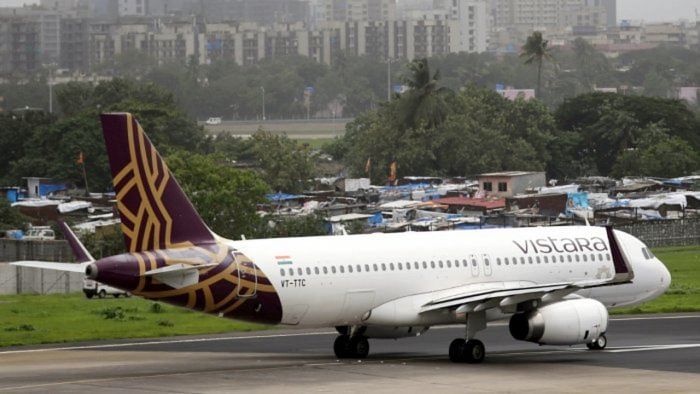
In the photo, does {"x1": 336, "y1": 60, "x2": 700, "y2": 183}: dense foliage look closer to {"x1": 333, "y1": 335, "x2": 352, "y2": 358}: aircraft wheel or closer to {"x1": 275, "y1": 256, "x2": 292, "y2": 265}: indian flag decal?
{"x1": 333, "y1": 335, "x2": 352, "y2": 358}: aircraft wheel

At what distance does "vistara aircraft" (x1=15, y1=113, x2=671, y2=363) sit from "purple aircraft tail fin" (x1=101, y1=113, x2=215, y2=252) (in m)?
0.03

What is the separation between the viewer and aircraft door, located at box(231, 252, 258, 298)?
40.3m

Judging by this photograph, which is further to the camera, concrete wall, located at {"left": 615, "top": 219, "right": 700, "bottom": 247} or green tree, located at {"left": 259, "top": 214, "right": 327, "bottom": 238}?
concrete wall, located at {"left": 615, "top": 219, "right": 700, "bottom": 247}

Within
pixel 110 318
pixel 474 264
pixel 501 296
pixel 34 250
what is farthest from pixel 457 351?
pixel 34 250

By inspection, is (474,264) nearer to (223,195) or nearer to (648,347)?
(648,347)

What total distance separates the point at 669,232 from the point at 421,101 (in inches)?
2438

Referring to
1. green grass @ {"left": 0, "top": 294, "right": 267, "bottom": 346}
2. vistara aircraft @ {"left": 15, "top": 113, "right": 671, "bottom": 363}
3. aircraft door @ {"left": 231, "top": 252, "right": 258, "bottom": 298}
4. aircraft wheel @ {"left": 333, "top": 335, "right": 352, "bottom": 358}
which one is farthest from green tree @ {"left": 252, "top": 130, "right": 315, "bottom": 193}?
aircraft door @ {"left": 231, "top": 252, "right": 258, "bottom": 298}

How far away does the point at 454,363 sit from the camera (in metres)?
42.2

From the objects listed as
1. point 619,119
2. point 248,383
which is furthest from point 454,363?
point 619,119

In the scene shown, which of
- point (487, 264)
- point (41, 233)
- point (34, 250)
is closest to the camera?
point (487, 264)

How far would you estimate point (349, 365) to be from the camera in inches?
1663

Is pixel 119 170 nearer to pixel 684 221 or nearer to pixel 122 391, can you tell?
pixel 122 391

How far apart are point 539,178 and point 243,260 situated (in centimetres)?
9178

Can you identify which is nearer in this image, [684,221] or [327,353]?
[327,353]
